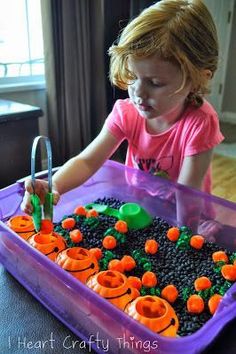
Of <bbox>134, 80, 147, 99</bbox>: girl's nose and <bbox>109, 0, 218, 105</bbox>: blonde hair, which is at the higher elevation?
<bbox>109, 0, 218, 105</bbox>: blonde hair

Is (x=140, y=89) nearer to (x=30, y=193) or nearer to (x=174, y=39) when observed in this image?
(x=174, y=39)

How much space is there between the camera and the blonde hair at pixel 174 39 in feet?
→ 2.12

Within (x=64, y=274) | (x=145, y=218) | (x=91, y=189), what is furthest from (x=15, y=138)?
(x=64, y=274)

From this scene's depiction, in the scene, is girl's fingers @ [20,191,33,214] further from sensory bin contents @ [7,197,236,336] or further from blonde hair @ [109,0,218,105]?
blonde hair @ [109,0,218,105]

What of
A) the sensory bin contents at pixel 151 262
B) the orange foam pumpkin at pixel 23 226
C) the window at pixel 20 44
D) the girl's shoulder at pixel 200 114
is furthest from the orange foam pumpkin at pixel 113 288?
the window at pixel 20 44

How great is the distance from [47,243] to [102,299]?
0.20 meters

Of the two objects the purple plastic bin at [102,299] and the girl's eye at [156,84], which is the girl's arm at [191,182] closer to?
the purple plastic bin at [102,299]

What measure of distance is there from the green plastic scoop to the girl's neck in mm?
229

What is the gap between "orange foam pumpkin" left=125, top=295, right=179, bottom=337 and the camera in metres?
0.38

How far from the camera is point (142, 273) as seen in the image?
61 centimetres

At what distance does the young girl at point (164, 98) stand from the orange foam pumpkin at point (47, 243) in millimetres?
70

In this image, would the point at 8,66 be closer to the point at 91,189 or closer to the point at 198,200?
the point at 91,189

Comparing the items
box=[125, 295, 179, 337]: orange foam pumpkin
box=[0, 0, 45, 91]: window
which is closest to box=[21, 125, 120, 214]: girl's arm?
box=[125, 295, 179, 337]: orange foam pumpkin

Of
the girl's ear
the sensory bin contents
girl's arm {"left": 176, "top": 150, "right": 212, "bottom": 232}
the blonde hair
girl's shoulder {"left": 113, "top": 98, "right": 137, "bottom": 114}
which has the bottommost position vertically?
the sensory bin contents
